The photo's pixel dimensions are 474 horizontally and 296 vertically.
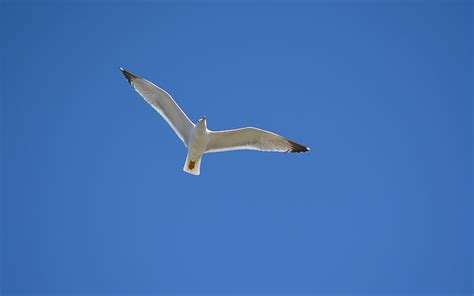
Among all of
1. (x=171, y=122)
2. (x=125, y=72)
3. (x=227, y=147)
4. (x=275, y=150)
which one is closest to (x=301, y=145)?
(x=275, y=150)

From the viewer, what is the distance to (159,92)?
8.58m

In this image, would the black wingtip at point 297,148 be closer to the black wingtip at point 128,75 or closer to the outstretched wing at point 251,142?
the outstretched wing at point 251,142

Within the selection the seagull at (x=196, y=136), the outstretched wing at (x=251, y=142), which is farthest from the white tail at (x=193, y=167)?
the outstretched wing at (x=251, y=142)

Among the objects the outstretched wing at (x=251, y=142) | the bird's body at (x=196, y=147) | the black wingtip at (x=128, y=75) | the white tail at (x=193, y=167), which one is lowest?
the white tail at (x=193, y=167)

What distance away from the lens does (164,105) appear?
869 cm

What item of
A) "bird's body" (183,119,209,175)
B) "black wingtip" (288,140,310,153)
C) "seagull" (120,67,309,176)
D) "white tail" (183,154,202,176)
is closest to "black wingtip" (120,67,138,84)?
"seagull" (120,67,309,176)

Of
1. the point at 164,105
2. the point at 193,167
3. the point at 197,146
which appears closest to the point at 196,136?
the point at 197,146

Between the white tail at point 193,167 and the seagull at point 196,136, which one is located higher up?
the seagull at point 196,136

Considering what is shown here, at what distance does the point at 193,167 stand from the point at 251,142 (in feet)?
3.11

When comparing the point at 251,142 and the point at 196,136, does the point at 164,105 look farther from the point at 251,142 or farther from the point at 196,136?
the point at 251,142

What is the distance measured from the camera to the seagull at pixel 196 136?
8438mm

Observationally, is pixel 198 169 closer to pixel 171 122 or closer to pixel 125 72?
pixel 171 122

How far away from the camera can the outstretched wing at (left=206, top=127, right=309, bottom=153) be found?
8.50 m

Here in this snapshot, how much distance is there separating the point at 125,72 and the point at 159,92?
2.15 feet
